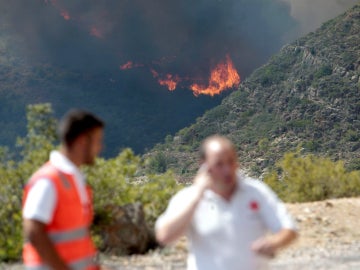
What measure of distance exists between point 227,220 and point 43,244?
97 centimetres

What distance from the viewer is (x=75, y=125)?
3.72 meters

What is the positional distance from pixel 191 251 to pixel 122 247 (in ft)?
31.8

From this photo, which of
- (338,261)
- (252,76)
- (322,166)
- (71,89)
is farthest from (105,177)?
(71,89)

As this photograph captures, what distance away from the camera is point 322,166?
21594mm

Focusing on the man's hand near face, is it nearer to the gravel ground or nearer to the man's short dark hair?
the man's short dark hair

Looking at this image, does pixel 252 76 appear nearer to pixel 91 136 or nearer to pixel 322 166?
pixel 322 166

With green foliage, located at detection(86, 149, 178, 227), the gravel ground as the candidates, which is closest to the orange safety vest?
the gravel ground

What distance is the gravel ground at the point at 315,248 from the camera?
12586mm

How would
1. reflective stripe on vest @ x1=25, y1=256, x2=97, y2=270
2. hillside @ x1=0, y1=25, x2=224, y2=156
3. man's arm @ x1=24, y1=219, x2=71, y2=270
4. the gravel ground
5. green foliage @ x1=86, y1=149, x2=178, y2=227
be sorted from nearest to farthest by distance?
1. man's arm @ x1=24, y1=219, x2=71, y2=270
2. reflective stripe on vest @ x1=25, y1=256, x2=97, y2=270
3. the gravel ground
4. green foliage @ x1=86, y1=149, x2=178, y2=227
5. hillside @ x1=0, y1=25, x2=224, y2=156

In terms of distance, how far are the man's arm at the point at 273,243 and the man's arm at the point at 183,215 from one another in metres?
0.38

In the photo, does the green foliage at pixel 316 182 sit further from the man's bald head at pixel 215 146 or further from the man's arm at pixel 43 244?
the man's arm at pixel 43 244

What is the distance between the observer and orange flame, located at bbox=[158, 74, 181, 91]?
15775cm

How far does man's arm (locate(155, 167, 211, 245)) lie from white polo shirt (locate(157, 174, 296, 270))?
0.03 metres

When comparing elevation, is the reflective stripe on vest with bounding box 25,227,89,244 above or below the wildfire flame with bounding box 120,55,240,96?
below
